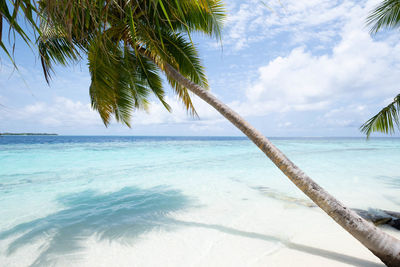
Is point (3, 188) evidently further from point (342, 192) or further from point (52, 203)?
point (342, 192)

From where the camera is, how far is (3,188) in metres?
6.07

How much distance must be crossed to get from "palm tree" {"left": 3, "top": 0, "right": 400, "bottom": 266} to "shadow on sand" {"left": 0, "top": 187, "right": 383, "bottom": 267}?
36.3 inches

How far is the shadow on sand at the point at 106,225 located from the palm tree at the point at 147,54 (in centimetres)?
92

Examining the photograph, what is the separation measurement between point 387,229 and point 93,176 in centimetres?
848

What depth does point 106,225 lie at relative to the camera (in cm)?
350

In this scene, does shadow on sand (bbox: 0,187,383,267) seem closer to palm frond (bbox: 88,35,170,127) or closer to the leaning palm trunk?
the leaning palm trunk

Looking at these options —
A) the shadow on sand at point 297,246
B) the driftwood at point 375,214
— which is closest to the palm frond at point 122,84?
the shadow on sand at point 297,246

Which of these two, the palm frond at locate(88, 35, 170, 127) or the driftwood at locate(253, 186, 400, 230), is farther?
the palm frond at locate(88, 35, 170, 127)

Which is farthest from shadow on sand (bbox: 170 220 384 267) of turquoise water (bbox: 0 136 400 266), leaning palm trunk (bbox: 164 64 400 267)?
leaning palm trunk (bbox: 164 64 400 267)

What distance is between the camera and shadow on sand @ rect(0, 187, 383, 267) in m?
2.66

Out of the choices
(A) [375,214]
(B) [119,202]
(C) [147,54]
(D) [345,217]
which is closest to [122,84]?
(C) [147,54]

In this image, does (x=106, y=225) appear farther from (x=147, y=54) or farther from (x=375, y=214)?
(x=375, y=214)

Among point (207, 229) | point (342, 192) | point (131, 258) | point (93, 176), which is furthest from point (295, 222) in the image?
point (93, 176)

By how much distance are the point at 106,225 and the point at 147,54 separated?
330cm
